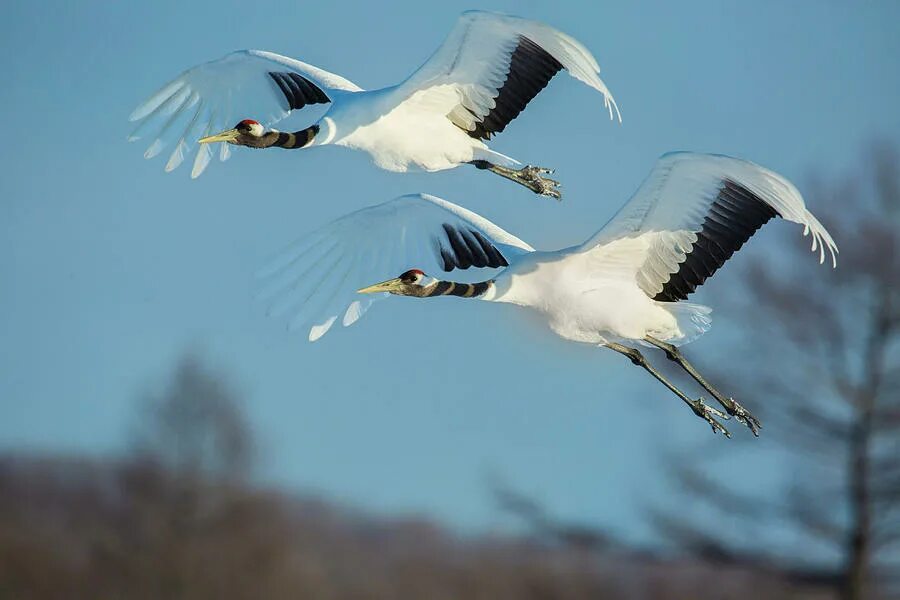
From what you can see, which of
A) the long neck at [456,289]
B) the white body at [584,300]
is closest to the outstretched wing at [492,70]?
the white body at [584,300]

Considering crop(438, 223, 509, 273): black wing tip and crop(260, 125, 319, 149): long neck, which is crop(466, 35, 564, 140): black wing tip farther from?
crop(260, 125, 319, 149): long neck

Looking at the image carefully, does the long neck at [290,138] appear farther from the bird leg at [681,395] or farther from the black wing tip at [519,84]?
the bird leg at [681,395]

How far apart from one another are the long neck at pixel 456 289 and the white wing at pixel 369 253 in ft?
2.20

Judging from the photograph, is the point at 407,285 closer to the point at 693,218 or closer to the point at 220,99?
the point at 693,218

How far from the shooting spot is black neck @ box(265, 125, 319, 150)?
37.5 feet

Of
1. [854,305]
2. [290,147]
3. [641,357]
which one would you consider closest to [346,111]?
[290,147]

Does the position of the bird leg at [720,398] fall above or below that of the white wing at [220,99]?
below

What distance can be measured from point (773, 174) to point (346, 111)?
2927 mm

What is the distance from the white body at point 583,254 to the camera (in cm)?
963

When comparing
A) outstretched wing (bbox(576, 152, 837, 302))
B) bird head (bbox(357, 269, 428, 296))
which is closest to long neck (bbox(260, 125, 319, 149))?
bird head (bbox(357, 269, 428, 296))

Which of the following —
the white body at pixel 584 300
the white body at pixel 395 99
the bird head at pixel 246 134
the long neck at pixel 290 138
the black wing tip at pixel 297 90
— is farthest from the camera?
the black wing tip at pixel 297 90

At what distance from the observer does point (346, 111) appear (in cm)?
1129

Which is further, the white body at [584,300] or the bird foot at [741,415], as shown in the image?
the bird foot at [741,415]

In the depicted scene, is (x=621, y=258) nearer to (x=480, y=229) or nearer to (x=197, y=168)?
(x=480, y=229)
